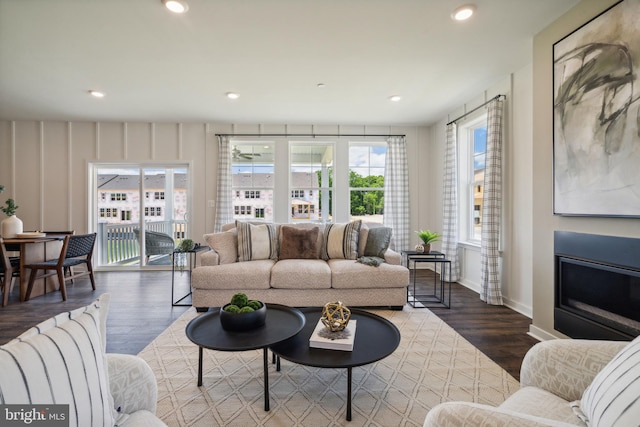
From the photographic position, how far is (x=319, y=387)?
5.84ft

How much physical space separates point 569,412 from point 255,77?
3.54 m

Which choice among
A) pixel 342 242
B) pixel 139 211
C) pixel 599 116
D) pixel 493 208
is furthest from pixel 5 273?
pixel 599 116

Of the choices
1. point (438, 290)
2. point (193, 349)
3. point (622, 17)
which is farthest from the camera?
point (438, 290)

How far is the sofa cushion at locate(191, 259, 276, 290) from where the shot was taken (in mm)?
2973

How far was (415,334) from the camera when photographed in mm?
2545

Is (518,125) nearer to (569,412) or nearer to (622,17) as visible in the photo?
(622,17)

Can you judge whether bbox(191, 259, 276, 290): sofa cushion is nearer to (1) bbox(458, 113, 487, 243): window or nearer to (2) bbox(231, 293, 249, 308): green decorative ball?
(2) bbox(231, 293, 249, 308): green decorative ball

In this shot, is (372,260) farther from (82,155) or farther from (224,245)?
(82,155)

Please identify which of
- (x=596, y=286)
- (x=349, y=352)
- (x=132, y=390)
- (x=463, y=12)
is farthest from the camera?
(x=463, y=12)

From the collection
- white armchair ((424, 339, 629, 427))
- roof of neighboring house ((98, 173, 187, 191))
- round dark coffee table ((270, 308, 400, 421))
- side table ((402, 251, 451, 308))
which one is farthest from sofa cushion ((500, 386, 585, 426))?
roof of neighboring house ((98, 173, 187, 191))

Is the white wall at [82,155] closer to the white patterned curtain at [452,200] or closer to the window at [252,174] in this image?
the window at [252,174]

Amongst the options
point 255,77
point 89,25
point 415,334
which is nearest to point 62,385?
point 415,334

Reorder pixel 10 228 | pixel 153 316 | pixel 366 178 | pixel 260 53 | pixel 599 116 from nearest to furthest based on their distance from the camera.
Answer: pixel 599 116 → pixel 260 53 → pixel 153 316 → pixel 10 228 → pixel 366 178

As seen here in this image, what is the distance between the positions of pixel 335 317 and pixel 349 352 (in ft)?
0.75
